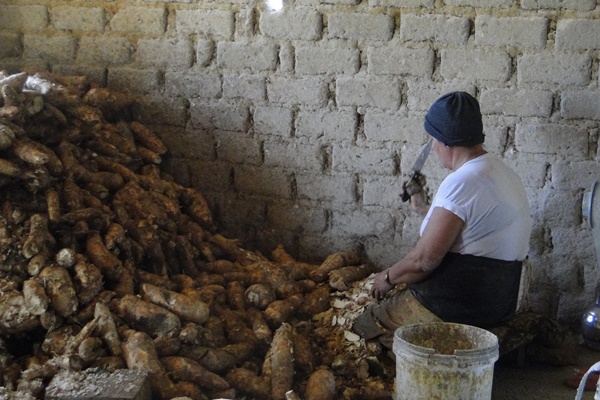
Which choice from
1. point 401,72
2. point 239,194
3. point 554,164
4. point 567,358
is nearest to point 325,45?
point 401,72

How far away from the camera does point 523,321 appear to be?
152 inches

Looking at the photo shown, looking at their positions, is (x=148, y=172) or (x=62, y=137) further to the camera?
(x=148, y=172)

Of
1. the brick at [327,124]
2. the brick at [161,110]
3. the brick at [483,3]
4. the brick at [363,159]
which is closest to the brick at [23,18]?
the brick at [161,110]

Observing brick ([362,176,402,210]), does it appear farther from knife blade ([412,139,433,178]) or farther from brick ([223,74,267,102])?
brick ([223,74,267,102])

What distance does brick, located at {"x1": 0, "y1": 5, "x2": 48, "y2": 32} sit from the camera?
17.0 feet

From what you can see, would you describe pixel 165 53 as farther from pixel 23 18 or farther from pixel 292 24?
pixel 23 18

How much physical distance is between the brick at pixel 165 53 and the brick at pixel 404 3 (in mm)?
1222

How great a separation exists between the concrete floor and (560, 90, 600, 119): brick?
1.26 meters

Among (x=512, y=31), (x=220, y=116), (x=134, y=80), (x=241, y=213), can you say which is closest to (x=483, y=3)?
(x=512, y=31)

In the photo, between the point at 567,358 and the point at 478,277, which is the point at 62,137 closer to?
the point at 478,277

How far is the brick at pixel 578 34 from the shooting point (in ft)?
Answer: 13.2

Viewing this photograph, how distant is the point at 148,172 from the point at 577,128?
2.52 meters

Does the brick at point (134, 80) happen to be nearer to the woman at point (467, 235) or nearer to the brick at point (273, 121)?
the brick at point (273, 121)

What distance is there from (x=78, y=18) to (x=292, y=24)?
1.51 meters
